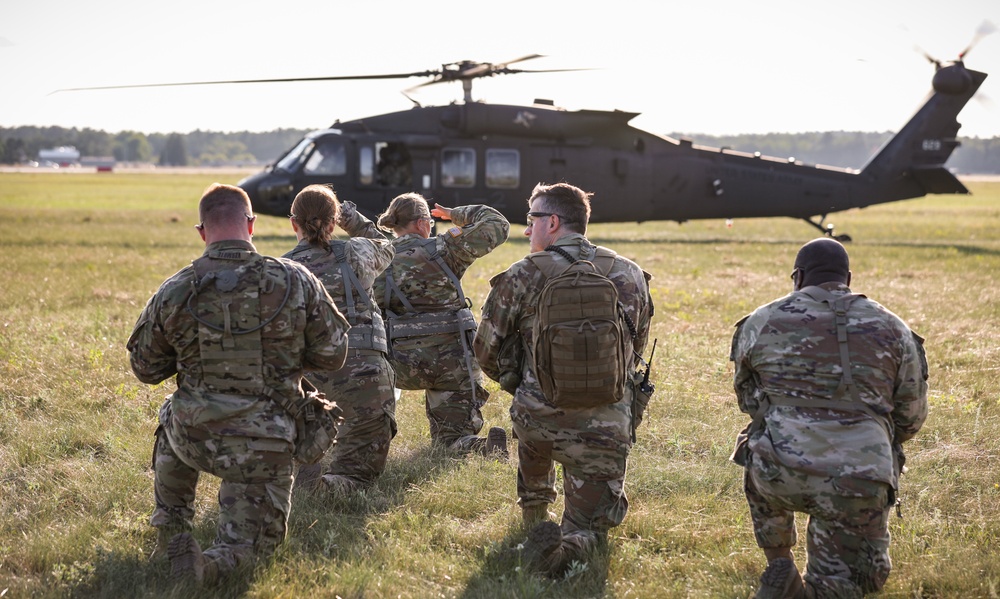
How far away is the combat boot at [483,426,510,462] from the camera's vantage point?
248 inches

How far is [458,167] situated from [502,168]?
41.6 inches

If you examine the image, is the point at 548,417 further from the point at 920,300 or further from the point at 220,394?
the point at 920,300

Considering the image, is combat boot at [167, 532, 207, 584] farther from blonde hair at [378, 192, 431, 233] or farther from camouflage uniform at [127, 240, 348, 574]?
blonde hair at [378, 192, 431, 233]

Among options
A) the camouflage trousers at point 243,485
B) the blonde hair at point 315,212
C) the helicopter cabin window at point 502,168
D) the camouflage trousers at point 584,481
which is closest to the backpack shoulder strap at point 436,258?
the blonde hair at point 315,212

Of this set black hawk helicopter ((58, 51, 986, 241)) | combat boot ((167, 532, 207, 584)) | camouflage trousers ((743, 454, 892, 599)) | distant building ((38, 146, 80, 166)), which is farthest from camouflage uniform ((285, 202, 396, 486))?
distant building ((38, 146, 80, 166))

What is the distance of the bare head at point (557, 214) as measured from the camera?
4.74m

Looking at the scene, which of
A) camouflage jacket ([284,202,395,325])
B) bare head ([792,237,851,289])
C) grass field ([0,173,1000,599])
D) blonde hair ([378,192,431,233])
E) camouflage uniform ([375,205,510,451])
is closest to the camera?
bare head ([792,237,851,289])

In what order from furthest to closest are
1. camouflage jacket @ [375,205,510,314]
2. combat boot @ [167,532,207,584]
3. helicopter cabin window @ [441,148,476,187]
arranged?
helicopter cabin window @ [441,148,476,187], camouflage jacket @ [375,205,510,314], combat boot @ [167,532,207,584]

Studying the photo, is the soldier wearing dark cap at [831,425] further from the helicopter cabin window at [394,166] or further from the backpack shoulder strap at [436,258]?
the helicopter cabin window at [394,166]

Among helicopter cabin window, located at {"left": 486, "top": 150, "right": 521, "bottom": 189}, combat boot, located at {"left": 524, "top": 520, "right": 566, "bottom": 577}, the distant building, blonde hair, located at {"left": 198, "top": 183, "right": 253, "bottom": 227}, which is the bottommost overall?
combat boot, located at {"left": 524, "top": 520, "right": 566, "bottom": 577}

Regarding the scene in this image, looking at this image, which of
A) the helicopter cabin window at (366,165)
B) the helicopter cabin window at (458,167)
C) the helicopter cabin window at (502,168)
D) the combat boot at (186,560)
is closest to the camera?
the combat boot at (186,560)

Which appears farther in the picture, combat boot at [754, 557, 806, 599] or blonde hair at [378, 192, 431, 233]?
blonde hair at [378, 192, 431, 233]

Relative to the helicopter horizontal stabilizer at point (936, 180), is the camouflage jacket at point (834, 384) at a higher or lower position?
lower

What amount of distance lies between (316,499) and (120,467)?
1.52m
